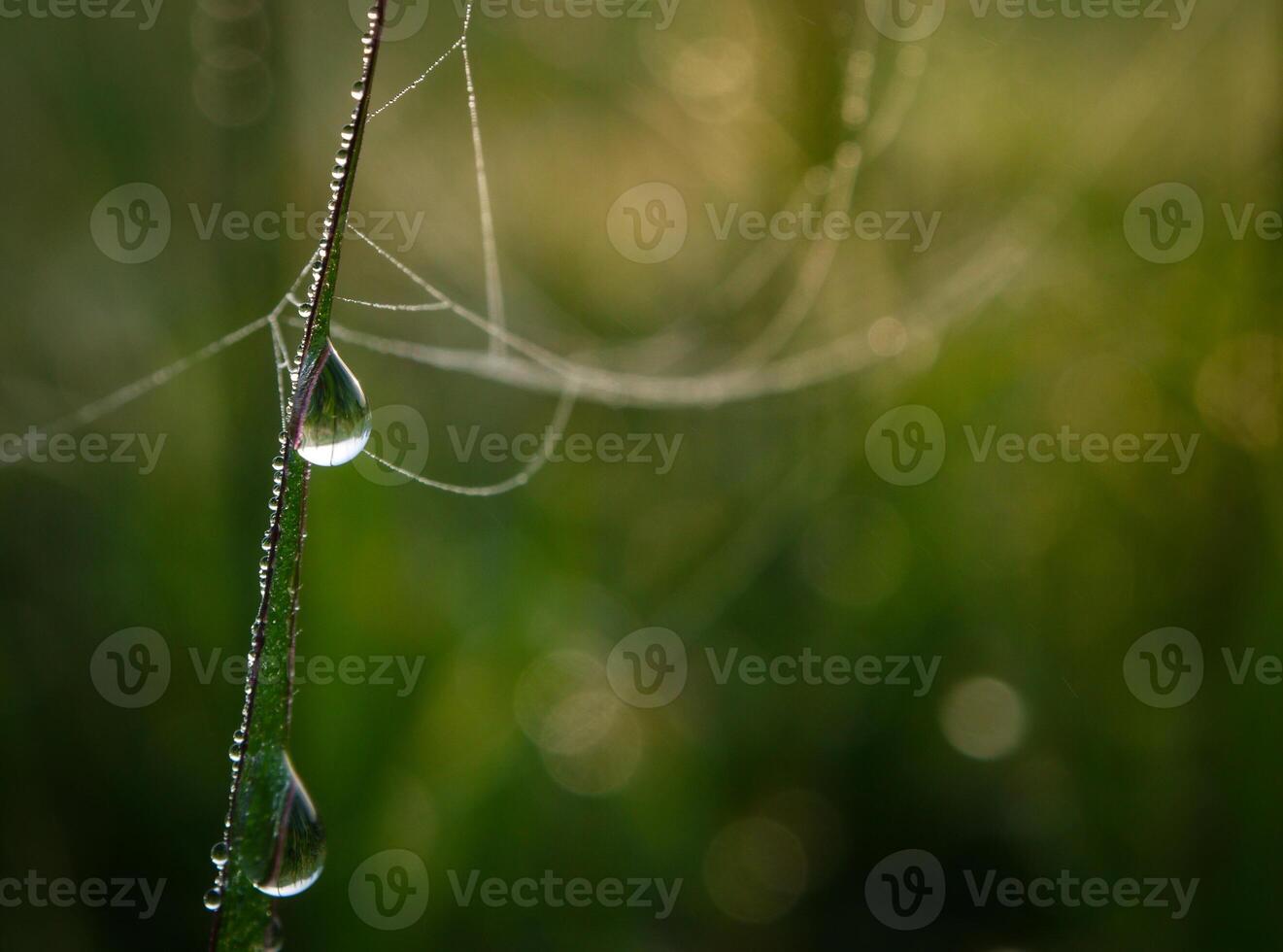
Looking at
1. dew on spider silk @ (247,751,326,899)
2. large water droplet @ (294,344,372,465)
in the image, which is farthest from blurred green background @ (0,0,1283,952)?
large water droplet @ (294,344,372,465)

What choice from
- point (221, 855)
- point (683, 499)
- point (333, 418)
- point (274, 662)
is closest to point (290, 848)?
point (221, 855)

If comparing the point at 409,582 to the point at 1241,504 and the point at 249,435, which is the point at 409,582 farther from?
the point at 1241,504

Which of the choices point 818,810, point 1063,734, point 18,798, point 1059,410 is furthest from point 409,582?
point 1059,410

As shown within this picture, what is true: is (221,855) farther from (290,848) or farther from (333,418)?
(333,418)

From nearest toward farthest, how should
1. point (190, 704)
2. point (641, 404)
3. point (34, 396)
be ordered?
point (190, 704), point (34, 396), point (641, 404)

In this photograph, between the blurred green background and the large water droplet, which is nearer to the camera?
the large water droplet

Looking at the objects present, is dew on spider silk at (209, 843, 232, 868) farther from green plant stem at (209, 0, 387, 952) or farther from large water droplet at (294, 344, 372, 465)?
large water droplet at (294, 344, 372, 465)

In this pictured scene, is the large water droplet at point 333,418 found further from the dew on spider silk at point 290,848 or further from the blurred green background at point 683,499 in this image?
the blurred green background at point 683,499

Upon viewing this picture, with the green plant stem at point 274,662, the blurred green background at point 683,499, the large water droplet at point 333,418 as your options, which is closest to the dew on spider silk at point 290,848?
the green plant stem at point 274,662
